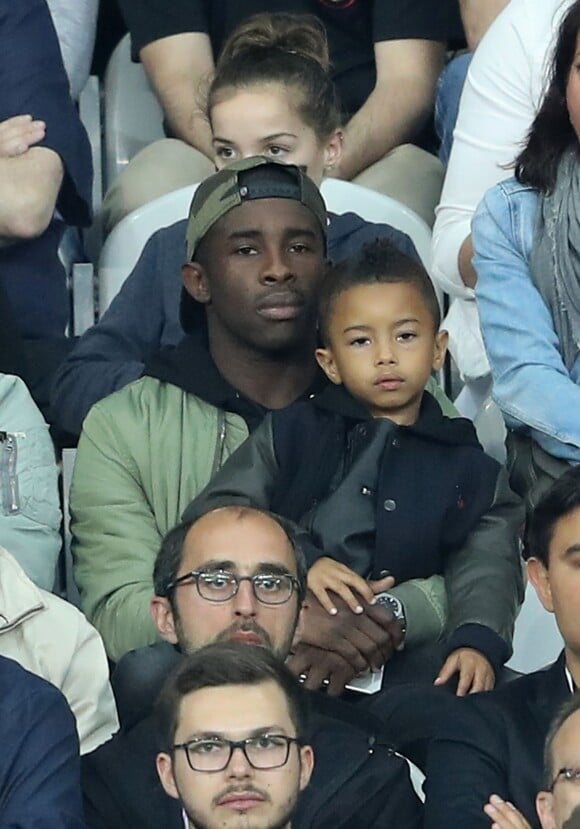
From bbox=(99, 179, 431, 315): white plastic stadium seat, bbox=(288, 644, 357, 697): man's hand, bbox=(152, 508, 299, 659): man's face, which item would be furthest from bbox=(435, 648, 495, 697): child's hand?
bbox=(99, 179, 431, 315): white plastic stadium seat

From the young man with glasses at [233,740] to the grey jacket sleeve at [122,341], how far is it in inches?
40.2

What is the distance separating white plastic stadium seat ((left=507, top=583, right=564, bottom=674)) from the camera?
3697mm

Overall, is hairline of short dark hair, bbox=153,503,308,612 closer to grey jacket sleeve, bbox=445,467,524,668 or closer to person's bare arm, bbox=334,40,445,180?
grey jacket sleeve, bbox=445,467,524,668

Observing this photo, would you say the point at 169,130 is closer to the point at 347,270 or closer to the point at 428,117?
the point at 428,117

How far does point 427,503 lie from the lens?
3.55 m

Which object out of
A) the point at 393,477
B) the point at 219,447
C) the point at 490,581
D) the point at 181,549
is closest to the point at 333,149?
the point at 219,447

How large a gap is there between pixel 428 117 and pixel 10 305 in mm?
1044

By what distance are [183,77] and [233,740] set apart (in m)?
2.13

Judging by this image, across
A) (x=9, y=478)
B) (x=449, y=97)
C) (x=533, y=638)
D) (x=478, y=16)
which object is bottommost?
(x=533, y=638)

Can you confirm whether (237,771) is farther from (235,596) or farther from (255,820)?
(235,596)

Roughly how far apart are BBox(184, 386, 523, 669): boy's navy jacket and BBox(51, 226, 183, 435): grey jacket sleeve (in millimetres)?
399

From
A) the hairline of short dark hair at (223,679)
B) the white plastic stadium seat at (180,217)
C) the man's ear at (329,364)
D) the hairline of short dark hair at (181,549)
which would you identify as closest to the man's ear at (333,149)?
the white plastic stadium seat at (180,217)

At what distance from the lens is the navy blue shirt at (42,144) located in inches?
171

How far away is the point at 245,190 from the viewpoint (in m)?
3.89
